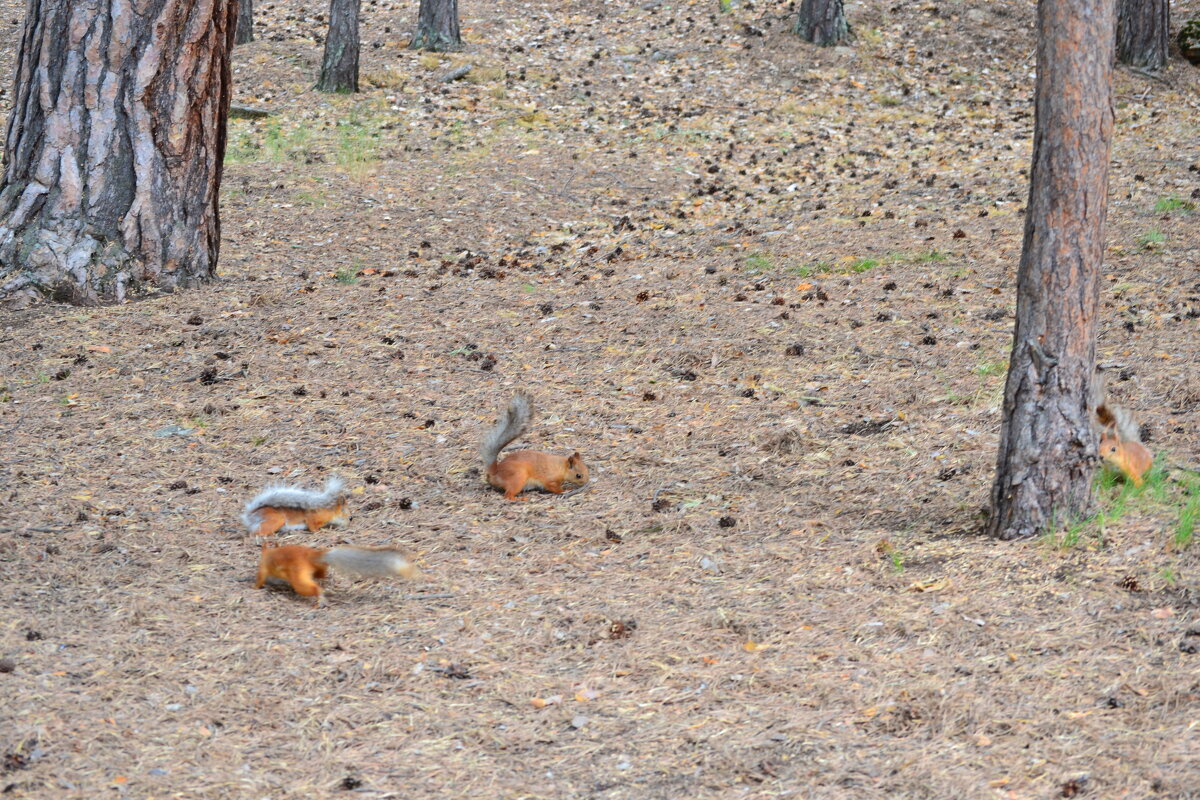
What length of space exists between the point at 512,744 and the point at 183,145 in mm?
5446

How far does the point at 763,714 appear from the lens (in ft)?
10.6

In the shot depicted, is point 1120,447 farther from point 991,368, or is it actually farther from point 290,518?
point 290,518

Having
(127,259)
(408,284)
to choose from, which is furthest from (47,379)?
(408,284)

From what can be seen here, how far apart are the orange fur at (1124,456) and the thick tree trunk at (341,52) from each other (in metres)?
10.3

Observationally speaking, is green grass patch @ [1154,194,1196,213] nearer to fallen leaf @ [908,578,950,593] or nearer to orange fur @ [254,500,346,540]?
fallen leaf @ [908,578,950,593]

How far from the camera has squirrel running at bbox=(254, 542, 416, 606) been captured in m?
3.78

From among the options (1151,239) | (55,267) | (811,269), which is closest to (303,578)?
(55,267)

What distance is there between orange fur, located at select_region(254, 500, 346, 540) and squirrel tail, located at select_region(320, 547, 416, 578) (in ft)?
1.78

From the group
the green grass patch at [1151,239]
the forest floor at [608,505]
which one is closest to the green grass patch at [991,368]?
the forest floor at [608,505]

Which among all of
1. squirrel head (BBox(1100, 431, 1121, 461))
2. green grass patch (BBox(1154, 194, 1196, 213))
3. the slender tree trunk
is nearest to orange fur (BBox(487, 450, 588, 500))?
squirrel head (BBox(1100, 431, 1121, 461))

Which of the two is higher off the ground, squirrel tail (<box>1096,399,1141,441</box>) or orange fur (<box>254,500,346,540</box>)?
squirrel tail (<box>1096,399,1141,441</box>)

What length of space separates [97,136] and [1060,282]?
5.83 meters

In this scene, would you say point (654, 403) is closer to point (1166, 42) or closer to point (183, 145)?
point (183, 145)

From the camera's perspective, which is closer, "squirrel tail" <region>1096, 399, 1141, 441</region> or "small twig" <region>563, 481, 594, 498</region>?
"squirrel tail" <region>1096, 399, 1141, 441</region>
